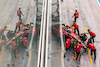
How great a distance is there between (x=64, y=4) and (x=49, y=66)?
25.8ft

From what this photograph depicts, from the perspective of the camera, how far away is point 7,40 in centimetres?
616

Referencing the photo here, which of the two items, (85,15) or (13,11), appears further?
(85,15)

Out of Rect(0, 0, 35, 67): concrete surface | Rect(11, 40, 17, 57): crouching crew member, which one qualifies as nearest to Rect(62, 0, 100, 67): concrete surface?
Rect(0, 0, 35, 67): concrete surface

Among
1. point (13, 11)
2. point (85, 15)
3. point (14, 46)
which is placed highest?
point (13, 11)

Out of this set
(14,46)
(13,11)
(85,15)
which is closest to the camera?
(14,46)

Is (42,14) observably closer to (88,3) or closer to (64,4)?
(64,4)

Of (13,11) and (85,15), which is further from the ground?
(13,11)

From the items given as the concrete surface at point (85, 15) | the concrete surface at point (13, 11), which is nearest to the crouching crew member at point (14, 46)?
the concrete surface at point (13, 11)

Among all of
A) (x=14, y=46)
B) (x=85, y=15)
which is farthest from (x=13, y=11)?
(x=85, y=15)

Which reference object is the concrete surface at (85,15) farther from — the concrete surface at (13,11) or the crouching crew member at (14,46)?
the crouching crew member at (14,46)

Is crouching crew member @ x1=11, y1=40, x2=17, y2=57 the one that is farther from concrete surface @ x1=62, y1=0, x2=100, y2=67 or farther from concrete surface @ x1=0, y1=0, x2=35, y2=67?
concrete surface @ x1=62, y1=0, x2=100, y2=67

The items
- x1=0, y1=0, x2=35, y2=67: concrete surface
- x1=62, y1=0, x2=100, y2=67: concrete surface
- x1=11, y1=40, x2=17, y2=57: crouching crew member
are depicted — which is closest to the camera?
x1=11, y1=40, x2=17, y2=57: crouching crew member

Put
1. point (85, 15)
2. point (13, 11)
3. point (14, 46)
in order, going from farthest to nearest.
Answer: point (85, 15), point (13, 11), point (14, 46)

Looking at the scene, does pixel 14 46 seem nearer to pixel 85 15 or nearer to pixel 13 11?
pixel 13 11
